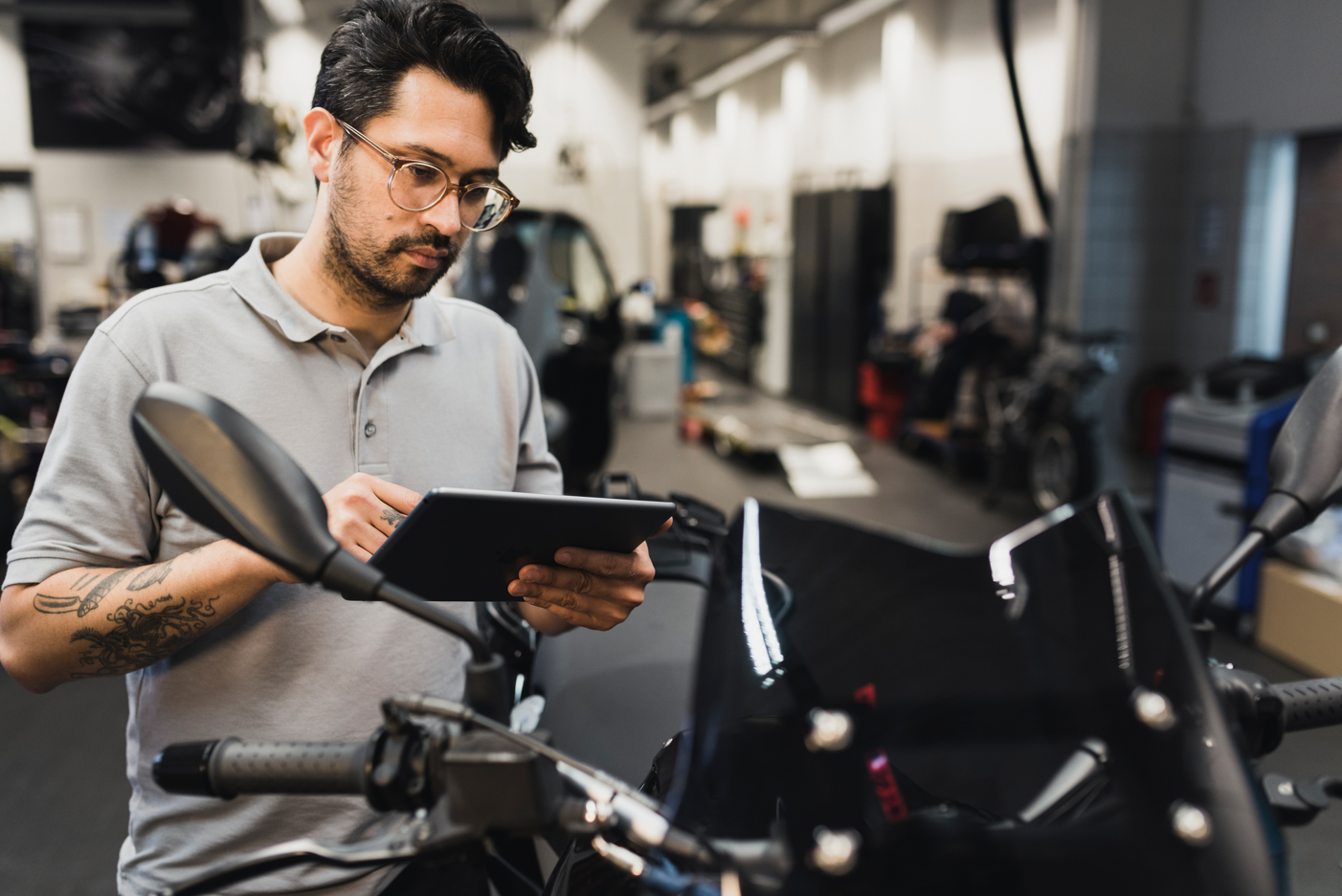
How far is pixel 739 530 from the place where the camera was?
A: 1.04 meters

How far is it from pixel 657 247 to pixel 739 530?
642 inches

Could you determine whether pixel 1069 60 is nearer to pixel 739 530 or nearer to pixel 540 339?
pixel 540 339

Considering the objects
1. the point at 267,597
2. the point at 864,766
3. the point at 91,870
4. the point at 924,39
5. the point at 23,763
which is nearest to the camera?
the point at 864,766

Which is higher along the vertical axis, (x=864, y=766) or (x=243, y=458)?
(x=243, y=458)

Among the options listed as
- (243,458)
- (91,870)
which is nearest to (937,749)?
(243,458)

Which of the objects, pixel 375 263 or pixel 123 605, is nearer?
pixel 123 605

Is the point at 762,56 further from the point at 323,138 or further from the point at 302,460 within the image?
the point at 302,460

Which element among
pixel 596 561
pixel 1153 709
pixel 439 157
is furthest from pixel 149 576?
pixel 1153 709

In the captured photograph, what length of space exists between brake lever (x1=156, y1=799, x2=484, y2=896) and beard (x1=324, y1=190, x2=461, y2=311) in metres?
0.76

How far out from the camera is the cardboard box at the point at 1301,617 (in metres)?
3.44

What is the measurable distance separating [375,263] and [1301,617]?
365 cm

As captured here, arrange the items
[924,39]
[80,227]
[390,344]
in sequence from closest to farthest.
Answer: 1. [390,344]
2. [924,39]
3. [80,227]

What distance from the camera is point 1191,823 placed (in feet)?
2.18

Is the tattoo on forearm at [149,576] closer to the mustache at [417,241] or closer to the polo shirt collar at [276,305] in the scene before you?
the polo shirt collar at [276,305]
